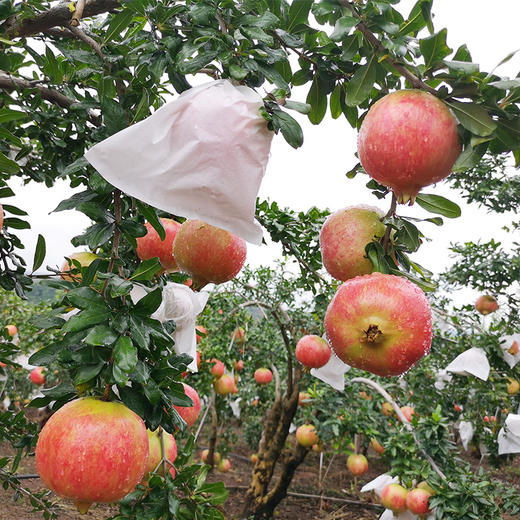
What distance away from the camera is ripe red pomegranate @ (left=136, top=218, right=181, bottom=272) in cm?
141

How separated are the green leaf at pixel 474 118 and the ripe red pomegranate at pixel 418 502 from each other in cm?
288

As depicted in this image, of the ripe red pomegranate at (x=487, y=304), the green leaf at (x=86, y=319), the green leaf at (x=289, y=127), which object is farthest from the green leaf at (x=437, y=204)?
the ripe red pomegranate at (x=487, y=304)

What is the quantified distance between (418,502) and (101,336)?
2.92 meters

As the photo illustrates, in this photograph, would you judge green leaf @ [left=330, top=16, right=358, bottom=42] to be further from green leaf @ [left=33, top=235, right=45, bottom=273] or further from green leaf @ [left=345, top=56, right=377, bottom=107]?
green leaf @ [left=33, top=235, right=45, bottom=273]

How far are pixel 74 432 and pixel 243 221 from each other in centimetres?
50

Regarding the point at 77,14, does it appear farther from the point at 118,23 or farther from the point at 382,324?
the point at 382,324

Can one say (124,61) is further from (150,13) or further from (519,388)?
(519,388)

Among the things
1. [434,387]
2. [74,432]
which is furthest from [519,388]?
[74,432]

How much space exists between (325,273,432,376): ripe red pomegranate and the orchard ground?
3630 mm

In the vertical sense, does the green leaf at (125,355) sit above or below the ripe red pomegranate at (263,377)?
above

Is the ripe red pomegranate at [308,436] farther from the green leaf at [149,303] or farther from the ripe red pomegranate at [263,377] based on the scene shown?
the green leaf at [149,303]

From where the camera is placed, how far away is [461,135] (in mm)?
847

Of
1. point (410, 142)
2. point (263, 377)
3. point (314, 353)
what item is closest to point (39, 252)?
point (410, 142)

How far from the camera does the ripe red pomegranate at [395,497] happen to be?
10.4ft
